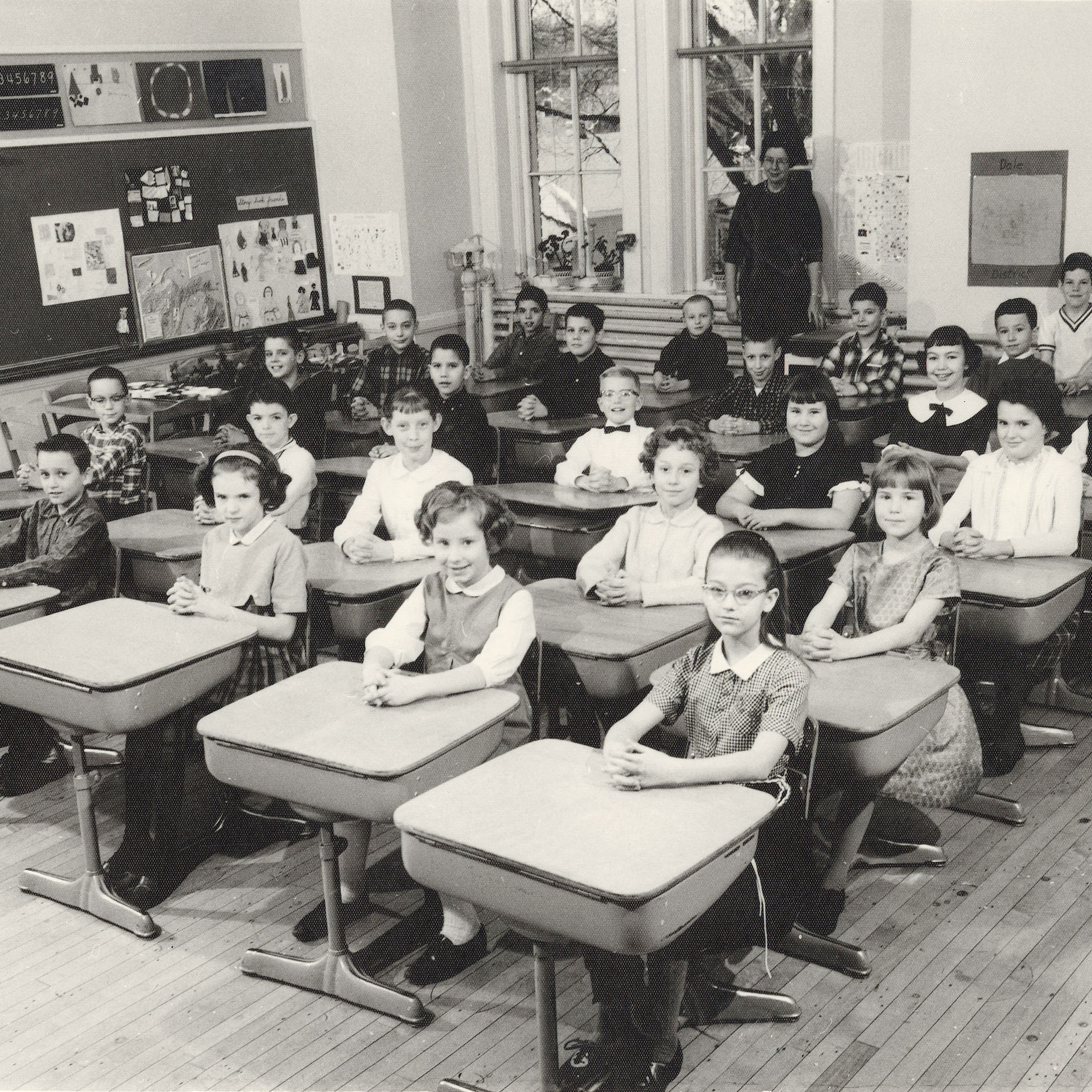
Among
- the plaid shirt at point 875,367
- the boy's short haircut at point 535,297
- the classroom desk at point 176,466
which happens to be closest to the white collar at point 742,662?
the classroom desk at point 176,466

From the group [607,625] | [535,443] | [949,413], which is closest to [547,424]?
[535,443]

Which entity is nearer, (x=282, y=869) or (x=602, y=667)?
(x=602, y=667)

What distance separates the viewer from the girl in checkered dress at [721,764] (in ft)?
7.70

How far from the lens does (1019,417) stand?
3713 millimetres

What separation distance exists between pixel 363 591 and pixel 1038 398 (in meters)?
1.94

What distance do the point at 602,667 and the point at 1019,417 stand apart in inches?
62.1

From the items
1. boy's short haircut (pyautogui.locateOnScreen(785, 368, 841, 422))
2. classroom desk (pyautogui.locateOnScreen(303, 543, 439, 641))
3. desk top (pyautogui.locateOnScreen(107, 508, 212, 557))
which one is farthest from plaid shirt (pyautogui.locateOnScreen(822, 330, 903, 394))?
desk top (pyautogui.locateOnScreen(107, 508, 212, 557))

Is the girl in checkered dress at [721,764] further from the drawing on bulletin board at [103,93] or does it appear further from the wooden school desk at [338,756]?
the drawing on bulletin board at [103,93]

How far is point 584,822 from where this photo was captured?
6.85 ft

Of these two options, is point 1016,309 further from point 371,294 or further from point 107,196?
point 107,196

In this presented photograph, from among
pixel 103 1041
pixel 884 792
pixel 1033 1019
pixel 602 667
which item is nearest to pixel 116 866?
pixel 103 1041

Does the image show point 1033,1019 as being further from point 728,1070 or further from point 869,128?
point 869,128

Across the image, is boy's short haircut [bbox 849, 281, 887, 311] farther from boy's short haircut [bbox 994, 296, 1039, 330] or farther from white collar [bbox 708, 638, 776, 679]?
white collar [bbox 708, 638, 776, 679]

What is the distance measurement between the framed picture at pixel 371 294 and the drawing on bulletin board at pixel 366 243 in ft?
0.13
